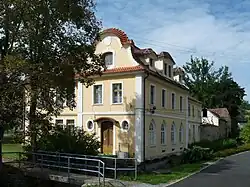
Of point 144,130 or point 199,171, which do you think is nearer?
point 199,171

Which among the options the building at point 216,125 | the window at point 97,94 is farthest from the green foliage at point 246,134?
the window at point 97,94

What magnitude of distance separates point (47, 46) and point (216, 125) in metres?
51.9

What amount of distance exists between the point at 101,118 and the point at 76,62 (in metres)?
9.08

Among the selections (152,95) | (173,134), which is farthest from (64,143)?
(173,134)

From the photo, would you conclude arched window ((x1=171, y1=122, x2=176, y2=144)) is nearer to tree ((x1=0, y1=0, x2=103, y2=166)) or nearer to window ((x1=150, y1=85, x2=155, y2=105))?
window ((x1=150, y1=85, x2=155, y2=105))

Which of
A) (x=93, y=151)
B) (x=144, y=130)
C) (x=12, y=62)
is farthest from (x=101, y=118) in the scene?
(x=12, y=62)

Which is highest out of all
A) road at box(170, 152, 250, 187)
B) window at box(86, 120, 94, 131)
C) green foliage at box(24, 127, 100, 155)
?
window at box(86, 120, 94, 131)

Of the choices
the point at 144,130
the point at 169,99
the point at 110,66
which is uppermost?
the point at 110,66

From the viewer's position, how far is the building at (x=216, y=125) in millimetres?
57528

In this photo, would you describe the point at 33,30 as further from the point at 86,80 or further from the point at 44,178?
the point at 44,178

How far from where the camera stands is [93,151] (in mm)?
22547

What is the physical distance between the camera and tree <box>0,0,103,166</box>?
1797 centimetres

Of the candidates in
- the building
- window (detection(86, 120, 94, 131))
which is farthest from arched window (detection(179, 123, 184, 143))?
the building

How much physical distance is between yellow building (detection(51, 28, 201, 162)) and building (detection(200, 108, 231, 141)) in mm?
25693
